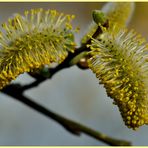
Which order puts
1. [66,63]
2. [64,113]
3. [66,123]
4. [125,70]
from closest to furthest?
[125,70] → [66,63] → [66,123] → [64,113]

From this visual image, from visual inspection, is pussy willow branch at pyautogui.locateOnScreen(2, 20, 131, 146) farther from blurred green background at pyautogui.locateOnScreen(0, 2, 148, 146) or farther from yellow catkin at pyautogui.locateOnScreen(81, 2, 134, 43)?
blurred green background at pyautogui.locateOnScreen(0, 2, 148, 146)

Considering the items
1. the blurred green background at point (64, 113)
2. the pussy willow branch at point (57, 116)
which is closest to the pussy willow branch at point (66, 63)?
the pussy willow branch at point (57, 116)

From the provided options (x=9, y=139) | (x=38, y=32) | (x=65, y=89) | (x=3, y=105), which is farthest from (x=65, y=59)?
(x=65, y=89)

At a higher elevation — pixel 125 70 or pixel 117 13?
pixel 117 13

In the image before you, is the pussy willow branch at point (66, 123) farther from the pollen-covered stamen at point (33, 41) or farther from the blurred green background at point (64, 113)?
the blurred green background at point (64, 113)

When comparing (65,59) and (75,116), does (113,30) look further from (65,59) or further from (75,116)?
(75,116)

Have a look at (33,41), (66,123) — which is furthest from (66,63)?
(66,123)

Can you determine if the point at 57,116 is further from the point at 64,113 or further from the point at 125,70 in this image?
the point at 64,113
